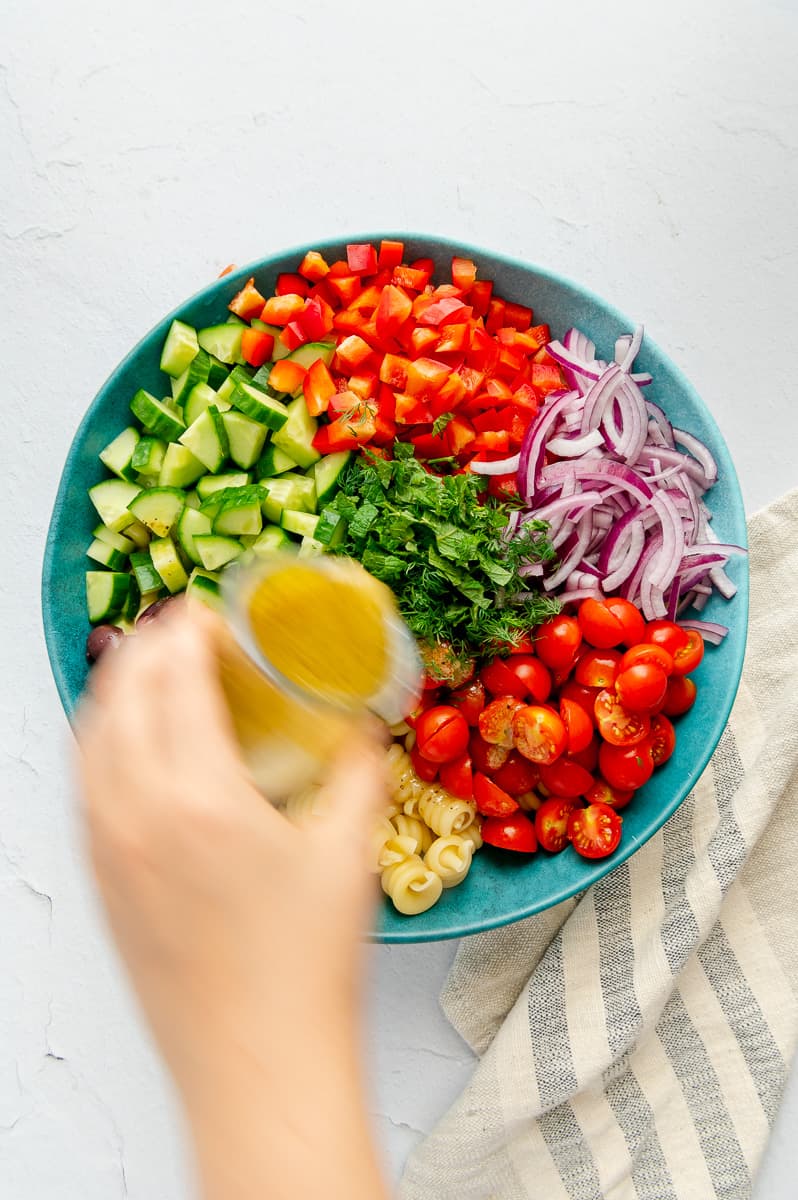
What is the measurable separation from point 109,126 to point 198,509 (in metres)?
1.08

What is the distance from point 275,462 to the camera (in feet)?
7.18

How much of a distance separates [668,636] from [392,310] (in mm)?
901

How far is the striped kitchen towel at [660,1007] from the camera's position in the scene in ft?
7.28

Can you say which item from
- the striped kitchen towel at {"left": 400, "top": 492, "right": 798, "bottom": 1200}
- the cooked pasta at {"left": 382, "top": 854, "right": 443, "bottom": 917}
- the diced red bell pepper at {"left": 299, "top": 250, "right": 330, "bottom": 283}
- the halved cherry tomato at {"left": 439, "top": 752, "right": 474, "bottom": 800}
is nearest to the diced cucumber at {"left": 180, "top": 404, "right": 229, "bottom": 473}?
the diced red bell pepper at {"left": 299, "top": 250, "right": 330, "bottom": 283}

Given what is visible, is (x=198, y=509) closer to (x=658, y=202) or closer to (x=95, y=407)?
(x=95, y=407)

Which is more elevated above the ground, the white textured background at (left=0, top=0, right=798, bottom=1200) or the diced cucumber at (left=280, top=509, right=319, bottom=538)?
the white textured background at (left=0, top=0, right=798, bottom=1200)

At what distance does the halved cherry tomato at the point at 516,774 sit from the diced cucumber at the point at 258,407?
87 centimetres

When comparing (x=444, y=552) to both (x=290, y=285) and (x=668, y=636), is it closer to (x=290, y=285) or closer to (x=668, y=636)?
(x=668, y=636)

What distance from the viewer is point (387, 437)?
83.5 inches

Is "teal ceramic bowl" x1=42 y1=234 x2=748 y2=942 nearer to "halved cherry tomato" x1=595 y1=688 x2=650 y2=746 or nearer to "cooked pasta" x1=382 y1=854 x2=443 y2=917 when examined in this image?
"cooked pasta" x1=382 y1=854 x2=443 y2=917

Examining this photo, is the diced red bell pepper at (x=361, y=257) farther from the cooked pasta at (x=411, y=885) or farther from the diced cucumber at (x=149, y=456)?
the cooked pasta at (x=411, y=885)

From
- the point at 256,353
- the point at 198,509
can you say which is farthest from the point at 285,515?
the point at 256,353

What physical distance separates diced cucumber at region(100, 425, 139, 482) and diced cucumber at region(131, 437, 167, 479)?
0.05ft

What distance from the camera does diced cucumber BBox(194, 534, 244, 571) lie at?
2066mm
